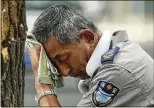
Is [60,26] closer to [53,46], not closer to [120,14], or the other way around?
[53,46]

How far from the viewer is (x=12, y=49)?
2.94 m

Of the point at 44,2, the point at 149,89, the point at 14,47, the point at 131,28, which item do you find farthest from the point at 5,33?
the point at 131,28

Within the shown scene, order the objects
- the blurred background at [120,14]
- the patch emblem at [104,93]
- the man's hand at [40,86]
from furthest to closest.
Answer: the blurred background at [120,14] → the man's hand at [40,86] → the patch emblem at [104,93]

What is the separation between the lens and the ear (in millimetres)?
2799

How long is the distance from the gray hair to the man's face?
33 mm

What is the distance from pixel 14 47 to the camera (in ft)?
9.62

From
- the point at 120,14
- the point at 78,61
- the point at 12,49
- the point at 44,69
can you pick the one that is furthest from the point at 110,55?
the point at 120,14

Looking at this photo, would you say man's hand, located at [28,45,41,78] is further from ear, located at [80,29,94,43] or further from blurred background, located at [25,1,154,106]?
blurred background, located at [25,1,154,106]

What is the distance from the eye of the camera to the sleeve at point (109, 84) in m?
2.57

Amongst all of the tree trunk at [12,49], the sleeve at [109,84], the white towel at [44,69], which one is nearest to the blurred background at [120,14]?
the tree trunk at [12,49]

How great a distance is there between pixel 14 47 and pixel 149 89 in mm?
802

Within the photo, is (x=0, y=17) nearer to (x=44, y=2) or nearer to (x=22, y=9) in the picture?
(x=22, y=9)

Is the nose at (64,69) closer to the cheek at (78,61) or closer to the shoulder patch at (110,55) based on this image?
the cheek at (78,61)

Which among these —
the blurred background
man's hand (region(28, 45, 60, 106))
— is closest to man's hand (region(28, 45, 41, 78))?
man's hand (region(28, 45, 60, 106))
